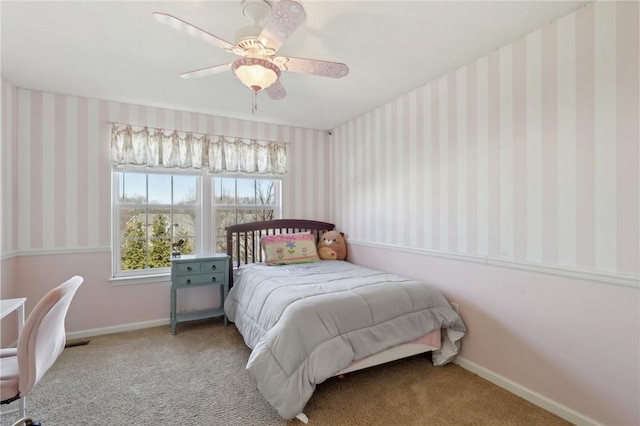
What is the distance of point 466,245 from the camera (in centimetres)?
251

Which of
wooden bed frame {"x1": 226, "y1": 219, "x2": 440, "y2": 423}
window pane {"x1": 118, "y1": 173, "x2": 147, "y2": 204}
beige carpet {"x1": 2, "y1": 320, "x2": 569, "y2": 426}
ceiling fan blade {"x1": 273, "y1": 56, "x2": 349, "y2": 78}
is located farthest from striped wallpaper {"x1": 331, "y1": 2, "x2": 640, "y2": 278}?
window pane {"x1": 118, "y1": 173, "x2": 147, "y2": 204}

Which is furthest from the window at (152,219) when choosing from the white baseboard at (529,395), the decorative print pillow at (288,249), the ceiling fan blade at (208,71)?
the white baseboard at (529,395)

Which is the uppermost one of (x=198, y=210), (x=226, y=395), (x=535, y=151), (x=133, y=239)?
(x=535, y=151)

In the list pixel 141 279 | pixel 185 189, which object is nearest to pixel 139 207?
pixel 185 189

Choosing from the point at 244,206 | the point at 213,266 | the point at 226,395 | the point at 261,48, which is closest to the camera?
the point at 261,48

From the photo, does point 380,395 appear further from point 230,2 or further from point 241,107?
point 241,107

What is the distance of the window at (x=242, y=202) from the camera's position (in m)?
3.83

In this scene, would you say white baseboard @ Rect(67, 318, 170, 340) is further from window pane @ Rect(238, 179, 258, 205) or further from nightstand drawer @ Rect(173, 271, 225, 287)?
window pane @ Rect(238, 179, 258, 205)

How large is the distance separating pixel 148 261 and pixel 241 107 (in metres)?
2.08

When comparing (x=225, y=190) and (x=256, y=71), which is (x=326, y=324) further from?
(x=225, y=190)

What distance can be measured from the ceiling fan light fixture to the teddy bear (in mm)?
2432

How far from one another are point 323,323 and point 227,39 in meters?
2.07

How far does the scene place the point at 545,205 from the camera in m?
1.99

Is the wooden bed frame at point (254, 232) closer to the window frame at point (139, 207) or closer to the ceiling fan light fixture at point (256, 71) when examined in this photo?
the window frame at point (139, 207)
